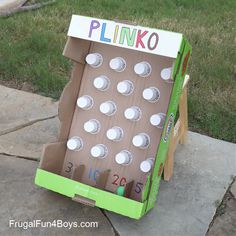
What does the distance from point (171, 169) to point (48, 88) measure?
1.52m

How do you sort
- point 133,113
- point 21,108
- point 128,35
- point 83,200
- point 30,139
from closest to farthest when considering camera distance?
point 128,35
point 83,200
point 133,113
point 30,139
point 21,108

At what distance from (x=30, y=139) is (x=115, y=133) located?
914 mm

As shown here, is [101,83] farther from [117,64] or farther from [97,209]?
[97,209]

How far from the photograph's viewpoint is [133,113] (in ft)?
9.25

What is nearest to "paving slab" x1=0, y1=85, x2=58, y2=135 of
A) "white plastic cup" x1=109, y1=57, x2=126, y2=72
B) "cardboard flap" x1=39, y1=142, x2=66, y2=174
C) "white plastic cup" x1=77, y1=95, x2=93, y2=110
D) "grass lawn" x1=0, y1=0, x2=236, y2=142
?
"grass lawn" x1=0, y1=0, x2=236, y2=142

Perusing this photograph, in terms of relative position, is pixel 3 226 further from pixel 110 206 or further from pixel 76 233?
pixel 110 206

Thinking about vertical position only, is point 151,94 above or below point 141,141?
above

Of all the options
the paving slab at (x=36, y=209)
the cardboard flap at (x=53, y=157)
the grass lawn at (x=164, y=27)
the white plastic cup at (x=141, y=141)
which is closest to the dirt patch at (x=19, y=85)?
the grass lawn at (x=164, y=27)

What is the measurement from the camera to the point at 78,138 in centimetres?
303

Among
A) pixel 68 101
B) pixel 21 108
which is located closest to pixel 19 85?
pixel 21 108

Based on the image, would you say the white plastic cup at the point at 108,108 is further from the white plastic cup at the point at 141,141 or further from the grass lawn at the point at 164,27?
the grass lawn at the point at 164,27

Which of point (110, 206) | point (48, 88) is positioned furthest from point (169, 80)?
point (48, 88)

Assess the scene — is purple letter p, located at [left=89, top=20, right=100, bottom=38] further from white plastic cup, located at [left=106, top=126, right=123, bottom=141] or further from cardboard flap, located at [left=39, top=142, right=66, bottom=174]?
cardboard flap, located at [left=39, top=142, right=66, bottom=174]

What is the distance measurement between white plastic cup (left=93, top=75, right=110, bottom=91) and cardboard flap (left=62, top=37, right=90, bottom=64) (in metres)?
0.16
